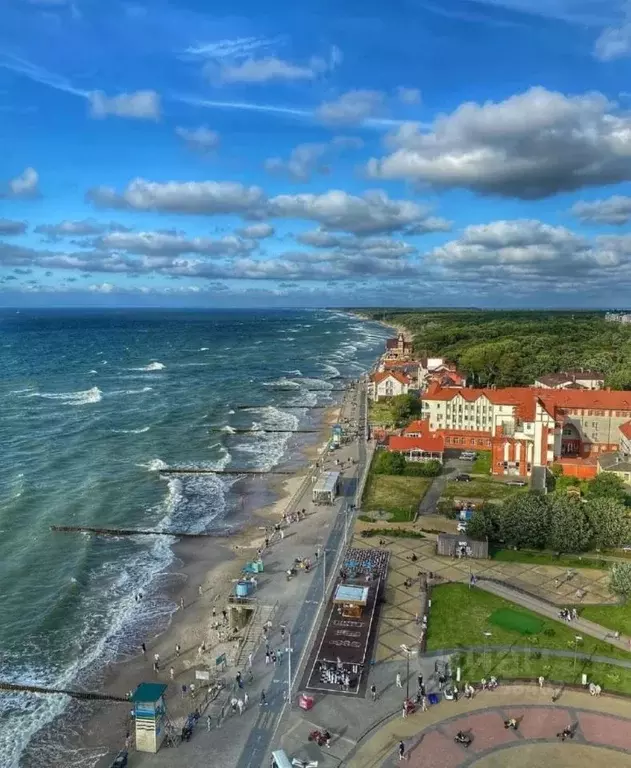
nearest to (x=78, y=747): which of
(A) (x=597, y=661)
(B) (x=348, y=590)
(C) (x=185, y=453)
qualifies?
(B) (x=348, y=590)

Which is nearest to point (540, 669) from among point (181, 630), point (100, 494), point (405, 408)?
point (181, 630)

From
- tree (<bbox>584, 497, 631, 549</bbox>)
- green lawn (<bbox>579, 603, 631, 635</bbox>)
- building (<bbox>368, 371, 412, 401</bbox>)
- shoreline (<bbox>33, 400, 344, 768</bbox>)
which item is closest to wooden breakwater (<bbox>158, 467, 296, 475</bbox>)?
shoreline (<bbox>33, 400, 344, 768</bbox>)

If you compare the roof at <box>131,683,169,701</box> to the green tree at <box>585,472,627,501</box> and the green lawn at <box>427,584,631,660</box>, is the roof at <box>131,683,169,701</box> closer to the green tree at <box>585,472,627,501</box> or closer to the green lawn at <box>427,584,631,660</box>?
the green lawn at <box>427,584,631,660</box>

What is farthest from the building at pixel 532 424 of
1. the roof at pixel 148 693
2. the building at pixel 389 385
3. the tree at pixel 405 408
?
the roof at pixel 148 693

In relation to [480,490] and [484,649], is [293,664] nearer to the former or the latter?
[484,649]

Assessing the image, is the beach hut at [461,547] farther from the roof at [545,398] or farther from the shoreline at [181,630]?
the roof at [545,398]

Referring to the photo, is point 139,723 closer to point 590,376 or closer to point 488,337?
point 590,376
